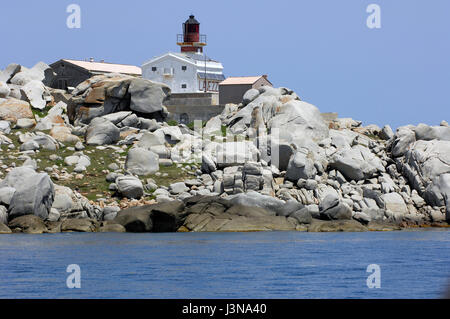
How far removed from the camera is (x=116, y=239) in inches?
1309

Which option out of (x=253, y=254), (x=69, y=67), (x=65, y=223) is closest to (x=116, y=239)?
(x=65, y=223)

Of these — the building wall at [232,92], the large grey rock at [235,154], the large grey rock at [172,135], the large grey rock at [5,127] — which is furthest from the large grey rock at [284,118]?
the large grey rock at [5,127]

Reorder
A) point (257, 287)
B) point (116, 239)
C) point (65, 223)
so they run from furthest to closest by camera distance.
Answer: point (65, 223) → point (116, 239) → point (257, 287)

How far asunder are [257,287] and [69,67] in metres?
57.6

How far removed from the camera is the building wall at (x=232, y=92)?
69.2m

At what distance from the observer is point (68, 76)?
73.7 meters

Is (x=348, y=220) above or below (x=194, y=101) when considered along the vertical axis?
below

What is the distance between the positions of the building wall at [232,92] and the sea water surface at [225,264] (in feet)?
111

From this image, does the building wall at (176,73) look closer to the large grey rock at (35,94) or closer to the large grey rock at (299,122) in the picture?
the large grey rock at (35,94)

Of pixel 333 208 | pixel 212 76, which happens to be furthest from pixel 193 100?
pixel 333 208

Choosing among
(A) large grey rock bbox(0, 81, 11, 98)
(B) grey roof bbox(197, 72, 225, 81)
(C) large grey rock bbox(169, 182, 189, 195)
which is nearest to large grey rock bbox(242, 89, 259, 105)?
(C) large grey rock bbox(169, 182, 189, 195)

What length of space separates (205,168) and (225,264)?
19.9m

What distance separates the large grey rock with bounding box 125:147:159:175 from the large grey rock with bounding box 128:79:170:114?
8.52m

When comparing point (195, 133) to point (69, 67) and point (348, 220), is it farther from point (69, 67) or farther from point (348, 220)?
point (69, 67)
